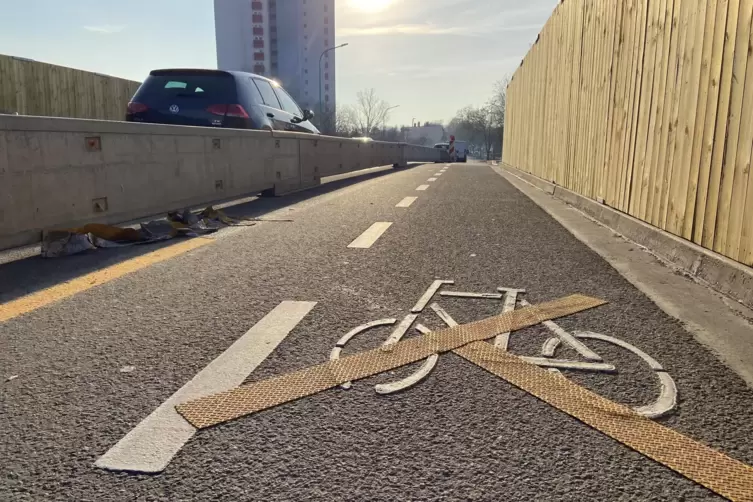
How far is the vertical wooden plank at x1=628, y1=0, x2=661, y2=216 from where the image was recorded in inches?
223

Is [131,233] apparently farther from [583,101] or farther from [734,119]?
[583,101]

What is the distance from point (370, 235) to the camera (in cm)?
602

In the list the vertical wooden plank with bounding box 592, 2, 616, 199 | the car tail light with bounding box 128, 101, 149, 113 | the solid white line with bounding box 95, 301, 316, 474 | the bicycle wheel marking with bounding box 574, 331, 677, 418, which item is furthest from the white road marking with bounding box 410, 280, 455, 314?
the car tail light with bounding box 128, 101, 149, 113

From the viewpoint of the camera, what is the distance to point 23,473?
1.71m

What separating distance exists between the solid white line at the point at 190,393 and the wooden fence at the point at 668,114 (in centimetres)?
306

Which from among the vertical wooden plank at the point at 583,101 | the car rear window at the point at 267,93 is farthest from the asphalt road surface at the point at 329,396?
the car rear window at the point at 267,93

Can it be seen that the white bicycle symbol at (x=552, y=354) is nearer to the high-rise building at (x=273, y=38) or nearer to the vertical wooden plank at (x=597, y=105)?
the vertical wooden plank at (x=597, y=105)

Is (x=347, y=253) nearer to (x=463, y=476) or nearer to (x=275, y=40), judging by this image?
(x=463, y=476)

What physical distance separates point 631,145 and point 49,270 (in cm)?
578

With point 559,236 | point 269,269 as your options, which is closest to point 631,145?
point 559,236

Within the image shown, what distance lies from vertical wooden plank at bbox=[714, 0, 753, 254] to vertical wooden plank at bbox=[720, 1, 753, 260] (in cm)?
1

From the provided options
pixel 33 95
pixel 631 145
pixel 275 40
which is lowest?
pixel 631 145

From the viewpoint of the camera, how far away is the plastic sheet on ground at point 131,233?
4980 mm

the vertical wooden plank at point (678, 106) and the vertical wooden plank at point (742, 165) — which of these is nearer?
the vertical wooden plank at point (742, 165)
